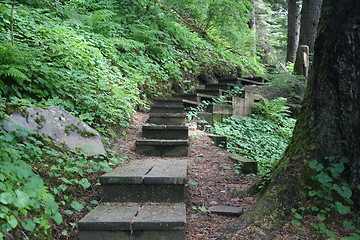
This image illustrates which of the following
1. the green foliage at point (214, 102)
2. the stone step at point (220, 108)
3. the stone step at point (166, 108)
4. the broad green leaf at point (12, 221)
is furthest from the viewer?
the stone step at point (220, 108)

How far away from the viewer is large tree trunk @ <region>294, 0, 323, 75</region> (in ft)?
29.4

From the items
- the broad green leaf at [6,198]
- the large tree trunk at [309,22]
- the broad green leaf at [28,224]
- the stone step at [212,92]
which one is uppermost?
the large tree trunk at [309,22]

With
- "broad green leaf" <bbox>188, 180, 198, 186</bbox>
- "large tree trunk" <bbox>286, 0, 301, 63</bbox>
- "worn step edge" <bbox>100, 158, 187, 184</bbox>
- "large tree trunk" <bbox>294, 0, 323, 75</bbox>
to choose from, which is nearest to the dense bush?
"worn step edge" <bbox>100, 158, 187, 184</bbox>

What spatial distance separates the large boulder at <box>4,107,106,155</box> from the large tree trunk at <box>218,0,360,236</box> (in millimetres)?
2104

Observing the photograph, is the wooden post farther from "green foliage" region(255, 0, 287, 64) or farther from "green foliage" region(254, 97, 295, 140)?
"green foliage" region(255, 0, 287, 64)

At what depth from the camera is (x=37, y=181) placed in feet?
6.93

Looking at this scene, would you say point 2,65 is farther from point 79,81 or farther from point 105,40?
point 105,40

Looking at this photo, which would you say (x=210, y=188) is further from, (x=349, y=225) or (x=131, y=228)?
(x=349, y=225)

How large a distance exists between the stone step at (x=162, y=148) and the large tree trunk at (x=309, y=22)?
21.2 ft

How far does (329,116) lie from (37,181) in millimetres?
2581

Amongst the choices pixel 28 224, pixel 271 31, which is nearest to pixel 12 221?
pixel 28 224

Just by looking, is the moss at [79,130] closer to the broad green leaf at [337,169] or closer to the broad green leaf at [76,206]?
the broad green leaf at [76,206]

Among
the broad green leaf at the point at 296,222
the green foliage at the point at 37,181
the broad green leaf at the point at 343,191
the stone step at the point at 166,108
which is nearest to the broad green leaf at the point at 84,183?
the green foliage at the point at 37,181

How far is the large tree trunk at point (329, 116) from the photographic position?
7.21ft
